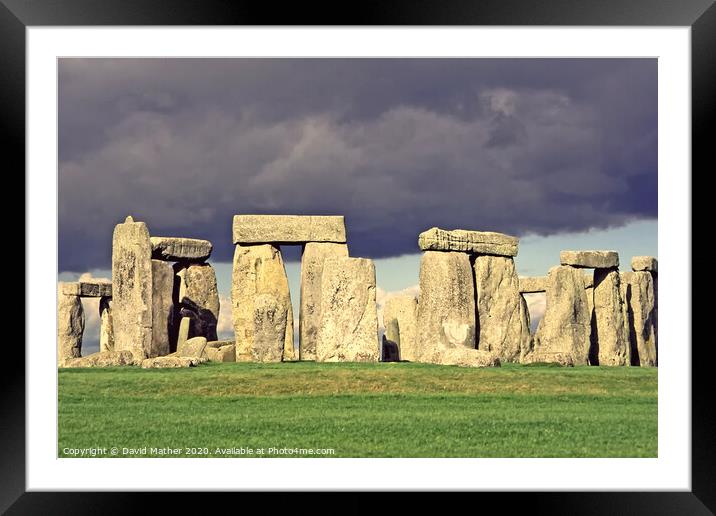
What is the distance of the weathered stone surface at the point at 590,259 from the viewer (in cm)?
2547

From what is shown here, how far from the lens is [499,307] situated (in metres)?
24.7

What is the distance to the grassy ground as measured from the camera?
11867 millimetres

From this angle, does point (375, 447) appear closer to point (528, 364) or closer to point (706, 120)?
point (706, 120)

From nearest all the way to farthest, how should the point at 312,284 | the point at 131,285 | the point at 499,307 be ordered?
the point at 131,285 → the point at 312,284 → the point at 499,307

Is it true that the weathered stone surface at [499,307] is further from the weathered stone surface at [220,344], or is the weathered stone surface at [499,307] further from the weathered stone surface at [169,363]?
the weathered stone surface at [169,363]

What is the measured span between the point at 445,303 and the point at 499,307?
2380mm

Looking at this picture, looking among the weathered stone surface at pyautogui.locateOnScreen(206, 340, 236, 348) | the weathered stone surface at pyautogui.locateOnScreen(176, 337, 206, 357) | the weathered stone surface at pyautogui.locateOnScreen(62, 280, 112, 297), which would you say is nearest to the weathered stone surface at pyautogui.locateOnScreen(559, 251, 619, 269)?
the weathered stone surface at pyautogui.locateOnScreen(206, 340, 236, 348)

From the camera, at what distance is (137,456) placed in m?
11.2

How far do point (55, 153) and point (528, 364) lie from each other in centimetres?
1364

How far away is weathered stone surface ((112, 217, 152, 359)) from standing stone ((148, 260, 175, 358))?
9.0 inches

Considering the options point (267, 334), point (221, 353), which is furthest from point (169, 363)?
point (221, 353)

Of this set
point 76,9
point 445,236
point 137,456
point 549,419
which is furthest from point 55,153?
point 445,236

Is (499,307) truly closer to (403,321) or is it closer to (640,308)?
(403,321)

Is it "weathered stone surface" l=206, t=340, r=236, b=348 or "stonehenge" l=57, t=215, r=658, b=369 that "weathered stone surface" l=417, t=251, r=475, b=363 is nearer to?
"stonehenge" l=57, t=215, r=658, b=369
